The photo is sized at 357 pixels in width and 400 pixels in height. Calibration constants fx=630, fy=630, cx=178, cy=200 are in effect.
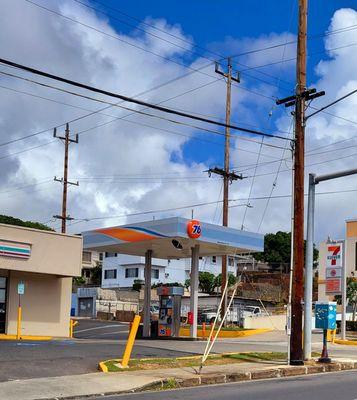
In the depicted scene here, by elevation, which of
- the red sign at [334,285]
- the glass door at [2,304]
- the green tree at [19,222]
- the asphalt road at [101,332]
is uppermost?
the green tree at [19,222]

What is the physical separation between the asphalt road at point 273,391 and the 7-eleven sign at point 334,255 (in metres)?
12.7

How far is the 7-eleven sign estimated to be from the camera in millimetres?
27641

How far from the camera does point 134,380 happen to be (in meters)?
13.5

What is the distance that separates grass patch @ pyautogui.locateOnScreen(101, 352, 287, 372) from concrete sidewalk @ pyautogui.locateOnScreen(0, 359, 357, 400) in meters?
0.53

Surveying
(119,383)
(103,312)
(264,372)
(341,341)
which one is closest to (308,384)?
(264,372)

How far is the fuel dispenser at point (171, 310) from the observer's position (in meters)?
29.5

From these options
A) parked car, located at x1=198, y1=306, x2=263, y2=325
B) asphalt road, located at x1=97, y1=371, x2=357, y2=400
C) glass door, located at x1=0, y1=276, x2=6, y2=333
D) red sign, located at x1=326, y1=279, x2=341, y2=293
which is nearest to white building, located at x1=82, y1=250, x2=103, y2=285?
parked car, located at x1=198, y1=306, x2=263, y2=325

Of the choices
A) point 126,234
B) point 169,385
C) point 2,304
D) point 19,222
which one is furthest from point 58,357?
point 19,222

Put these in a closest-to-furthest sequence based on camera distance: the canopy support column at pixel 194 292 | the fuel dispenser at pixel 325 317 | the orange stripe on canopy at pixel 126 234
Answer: the fuel dispenser at pixel 325 317 → the orange stripe on canopy at pixel 126 234 → the canopy support column at pixel 194 292

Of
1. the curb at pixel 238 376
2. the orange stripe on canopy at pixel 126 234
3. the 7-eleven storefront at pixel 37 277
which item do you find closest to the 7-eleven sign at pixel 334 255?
the orange stripe on canopy at pixel 126 234

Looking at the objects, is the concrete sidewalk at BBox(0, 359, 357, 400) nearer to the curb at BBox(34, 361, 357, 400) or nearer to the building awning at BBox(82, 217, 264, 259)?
the curb at BBox(34, 361, 357, 400)

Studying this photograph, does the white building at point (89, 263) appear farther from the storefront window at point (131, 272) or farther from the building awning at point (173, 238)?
the building awning at point (173, 238)

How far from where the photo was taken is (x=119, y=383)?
1302 centimetres

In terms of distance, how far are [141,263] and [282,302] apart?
24.8m
